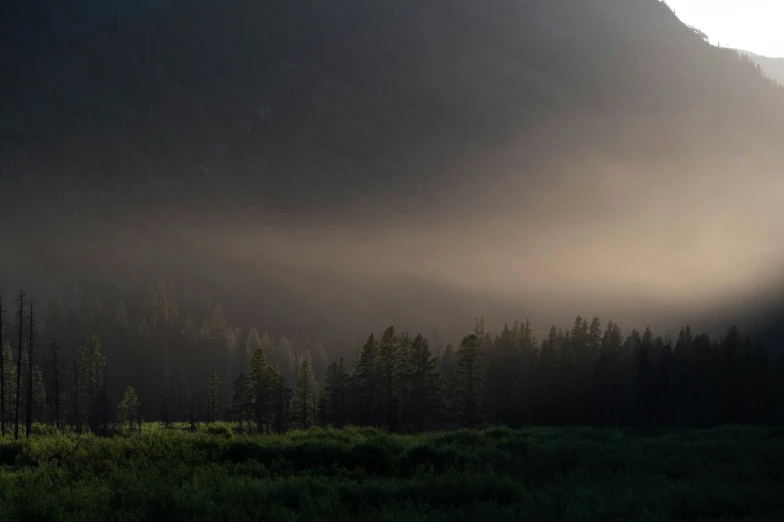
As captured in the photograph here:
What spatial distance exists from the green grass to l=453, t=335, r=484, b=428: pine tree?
3066 cm

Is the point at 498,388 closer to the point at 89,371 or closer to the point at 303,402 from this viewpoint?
the point at 303,402

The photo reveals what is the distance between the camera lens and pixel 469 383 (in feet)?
232

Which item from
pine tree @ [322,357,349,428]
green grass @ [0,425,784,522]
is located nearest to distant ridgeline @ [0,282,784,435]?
pine tree @ [322,357,349,428]

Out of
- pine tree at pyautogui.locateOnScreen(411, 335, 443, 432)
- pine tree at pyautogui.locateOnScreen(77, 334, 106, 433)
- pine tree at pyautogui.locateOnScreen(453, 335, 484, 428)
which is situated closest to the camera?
pine tree at pyautogui.locateOnScreen(453, 335, 484, 428)

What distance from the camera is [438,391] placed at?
7481 centimetres

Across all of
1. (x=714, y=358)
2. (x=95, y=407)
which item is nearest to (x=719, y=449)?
(x=714, y=358)

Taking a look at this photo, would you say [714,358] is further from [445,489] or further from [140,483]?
[140,483]

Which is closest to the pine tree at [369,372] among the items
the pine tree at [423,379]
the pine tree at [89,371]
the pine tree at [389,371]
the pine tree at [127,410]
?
the pine tree at [389,371]

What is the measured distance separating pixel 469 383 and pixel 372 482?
48.0 meters

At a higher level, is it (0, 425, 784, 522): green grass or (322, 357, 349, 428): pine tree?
(0, 425, 784, 522): green grass

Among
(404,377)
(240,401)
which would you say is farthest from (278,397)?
(404,377)

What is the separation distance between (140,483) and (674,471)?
25315mm

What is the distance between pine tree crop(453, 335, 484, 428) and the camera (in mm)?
70562

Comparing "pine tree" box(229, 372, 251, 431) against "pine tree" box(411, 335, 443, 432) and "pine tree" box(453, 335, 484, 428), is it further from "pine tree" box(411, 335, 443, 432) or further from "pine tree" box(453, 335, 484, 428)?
"pine tree" box(453, 335, 484, 428)
